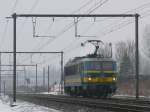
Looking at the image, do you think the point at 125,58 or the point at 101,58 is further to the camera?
the point at 125,58

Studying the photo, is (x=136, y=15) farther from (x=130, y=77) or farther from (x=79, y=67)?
(x=130, y=77)

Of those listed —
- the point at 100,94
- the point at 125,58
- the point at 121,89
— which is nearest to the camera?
the point at 100,94

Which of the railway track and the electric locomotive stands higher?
the electric locomotive

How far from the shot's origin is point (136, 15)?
132 ft

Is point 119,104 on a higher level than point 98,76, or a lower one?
lower

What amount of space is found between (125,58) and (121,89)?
949 inches

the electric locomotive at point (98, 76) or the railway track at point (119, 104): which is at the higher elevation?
the electric locomotive at point (98, 76)

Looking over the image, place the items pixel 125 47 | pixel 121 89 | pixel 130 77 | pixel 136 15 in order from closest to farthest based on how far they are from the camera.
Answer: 1. pixel 136 15
2. pixel 121 89
3. pixel 130 77
4. pixel 125 47

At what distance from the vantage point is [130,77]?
8112 centimetres

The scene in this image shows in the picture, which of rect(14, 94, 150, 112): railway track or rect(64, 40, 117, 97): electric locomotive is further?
rect(64, 40, 117, 97): electric locomotive

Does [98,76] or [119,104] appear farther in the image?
[98,76]

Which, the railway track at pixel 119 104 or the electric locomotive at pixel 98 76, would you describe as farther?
the electric locomotive at pixel 98 76

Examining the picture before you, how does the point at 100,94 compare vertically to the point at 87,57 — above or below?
below

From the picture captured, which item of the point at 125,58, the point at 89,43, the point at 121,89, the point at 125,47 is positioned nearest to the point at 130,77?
the point at 121,89
